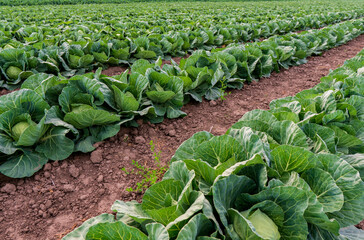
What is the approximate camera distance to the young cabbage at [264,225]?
1.53 meters

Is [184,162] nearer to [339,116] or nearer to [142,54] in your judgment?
[339,116]

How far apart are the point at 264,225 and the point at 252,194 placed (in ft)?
1.07

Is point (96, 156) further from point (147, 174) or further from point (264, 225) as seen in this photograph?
point (264, 225)

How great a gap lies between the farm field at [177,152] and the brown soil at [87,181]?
0.5 inches

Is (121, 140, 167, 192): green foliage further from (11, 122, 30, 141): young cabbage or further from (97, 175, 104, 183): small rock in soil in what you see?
(11, 122, 30, 141): young cabbage

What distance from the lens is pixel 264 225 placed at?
1561mm

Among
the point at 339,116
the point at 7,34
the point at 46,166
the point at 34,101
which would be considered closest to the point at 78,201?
the point at 46,166

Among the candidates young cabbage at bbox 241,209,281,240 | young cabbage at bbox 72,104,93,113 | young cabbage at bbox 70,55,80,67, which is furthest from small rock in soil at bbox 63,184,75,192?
young cabbage at bbox 70,55,80,67

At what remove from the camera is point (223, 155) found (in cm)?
201

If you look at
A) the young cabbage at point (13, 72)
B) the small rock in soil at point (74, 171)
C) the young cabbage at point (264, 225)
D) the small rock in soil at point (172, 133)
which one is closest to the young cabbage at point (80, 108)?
the small rock in soil at point (74, 171)

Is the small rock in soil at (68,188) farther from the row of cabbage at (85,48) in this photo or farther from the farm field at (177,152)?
the row of cabbage at (85,48)

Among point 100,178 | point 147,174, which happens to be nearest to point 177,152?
point 147,174

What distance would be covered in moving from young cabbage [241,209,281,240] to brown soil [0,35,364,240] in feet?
4.73

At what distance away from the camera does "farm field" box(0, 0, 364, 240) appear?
1.63 m
